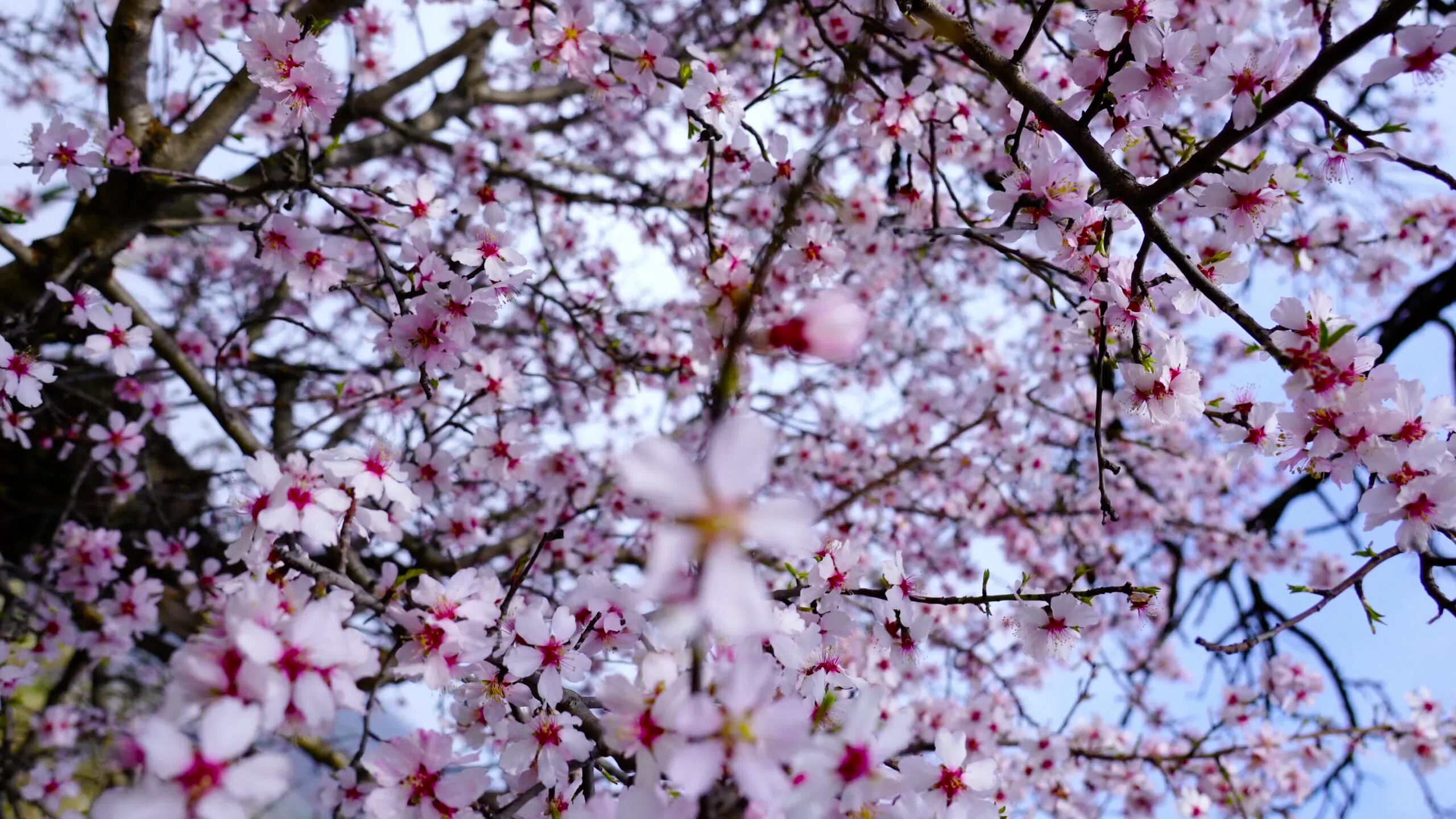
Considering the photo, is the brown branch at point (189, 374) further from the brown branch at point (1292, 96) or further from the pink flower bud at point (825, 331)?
the brown branch at point (1292, 96)

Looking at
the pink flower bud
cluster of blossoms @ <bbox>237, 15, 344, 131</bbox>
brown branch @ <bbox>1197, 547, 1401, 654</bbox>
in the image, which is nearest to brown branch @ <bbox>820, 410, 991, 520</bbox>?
brown branch @ <bbox>1197, 547, 1401, 654</bbox>

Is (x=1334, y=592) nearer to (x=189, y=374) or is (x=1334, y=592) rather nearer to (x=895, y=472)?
(x=895, y=472)

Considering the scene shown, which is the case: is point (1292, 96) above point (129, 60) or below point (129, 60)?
below

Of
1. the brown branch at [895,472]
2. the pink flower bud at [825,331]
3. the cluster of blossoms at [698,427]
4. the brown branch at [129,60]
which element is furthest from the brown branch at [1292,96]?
the brown branch at [129,60]

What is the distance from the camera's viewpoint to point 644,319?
4656mm

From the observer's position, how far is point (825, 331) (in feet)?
2.47

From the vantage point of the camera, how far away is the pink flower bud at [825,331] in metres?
0.74

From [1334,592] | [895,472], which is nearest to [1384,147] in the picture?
[1334,592]

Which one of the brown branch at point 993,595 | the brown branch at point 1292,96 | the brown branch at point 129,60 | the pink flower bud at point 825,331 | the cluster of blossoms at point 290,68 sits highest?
the brown branch at point 129,60

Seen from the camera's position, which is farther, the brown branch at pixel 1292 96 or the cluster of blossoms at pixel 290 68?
the cluster of blossoms at pixel 290 68

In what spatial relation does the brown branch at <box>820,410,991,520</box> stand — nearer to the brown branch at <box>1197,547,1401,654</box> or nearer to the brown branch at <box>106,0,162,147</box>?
the brown branch at <box>1197,547,1401,654</box>

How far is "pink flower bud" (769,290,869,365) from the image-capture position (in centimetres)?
74

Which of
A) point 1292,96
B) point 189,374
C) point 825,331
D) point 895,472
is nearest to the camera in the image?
point 825,331

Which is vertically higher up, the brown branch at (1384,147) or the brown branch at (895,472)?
the brown branch at (895,472)
